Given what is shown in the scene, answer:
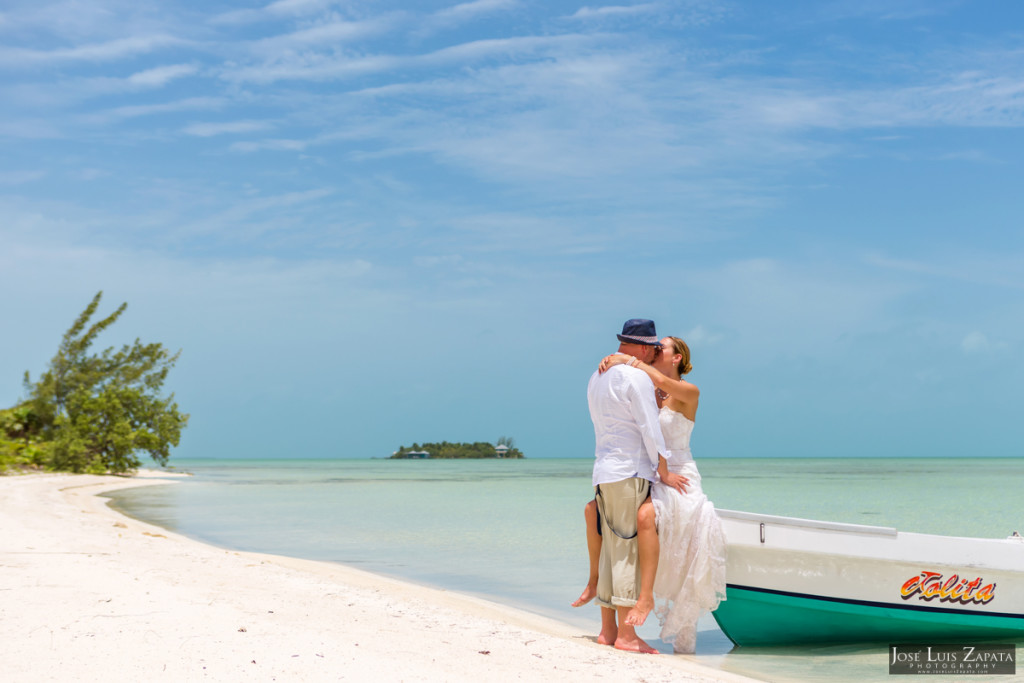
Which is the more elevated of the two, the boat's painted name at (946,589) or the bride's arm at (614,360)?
the bride's arm at (614,360)

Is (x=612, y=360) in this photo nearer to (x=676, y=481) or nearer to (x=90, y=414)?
(x=676, y=481)

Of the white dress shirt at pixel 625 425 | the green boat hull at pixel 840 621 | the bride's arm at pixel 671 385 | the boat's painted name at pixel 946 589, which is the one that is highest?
the bride's arm at pixel 671 385

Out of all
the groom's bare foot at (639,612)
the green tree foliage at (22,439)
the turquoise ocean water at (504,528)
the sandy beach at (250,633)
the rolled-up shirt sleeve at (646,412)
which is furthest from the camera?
the green tree foliage at (22,439)

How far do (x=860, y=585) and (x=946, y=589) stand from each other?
620 millimetres

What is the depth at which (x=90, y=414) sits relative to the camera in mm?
28516

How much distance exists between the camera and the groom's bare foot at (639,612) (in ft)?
15.3

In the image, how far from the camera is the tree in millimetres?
28438

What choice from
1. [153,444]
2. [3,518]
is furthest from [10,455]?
[3,518]

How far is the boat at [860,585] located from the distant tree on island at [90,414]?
27.1 m

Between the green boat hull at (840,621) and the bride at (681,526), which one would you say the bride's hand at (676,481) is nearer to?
the bride at (681,526)

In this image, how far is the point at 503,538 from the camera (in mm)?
12852

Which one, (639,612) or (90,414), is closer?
(639,612)

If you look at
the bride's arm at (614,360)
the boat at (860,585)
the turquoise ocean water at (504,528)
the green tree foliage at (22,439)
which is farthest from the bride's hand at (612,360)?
the green tree foliage at (22,439)

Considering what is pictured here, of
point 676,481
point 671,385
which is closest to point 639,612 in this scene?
point 676,481
